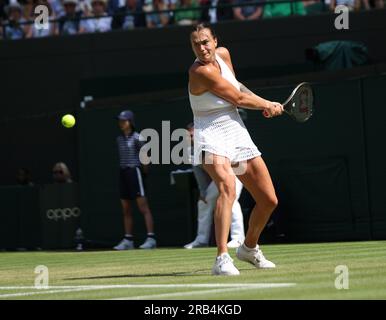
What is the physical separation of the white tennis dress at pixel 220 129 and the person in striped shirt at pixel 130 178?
8.15 m

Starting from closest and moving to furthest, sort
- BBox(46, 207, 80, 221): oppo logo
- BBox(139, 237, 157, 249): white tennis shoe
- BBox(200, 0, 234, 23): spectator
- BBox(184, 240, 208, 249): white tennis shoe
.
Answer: BBox(184, 240, 208, 249): white tennis shoe
BBox(139, 237, 157, 249): white tennis shoe
BBox(46, 207, 80, 221): oppo logo
BBox(200, 0, 234, 23): spectator

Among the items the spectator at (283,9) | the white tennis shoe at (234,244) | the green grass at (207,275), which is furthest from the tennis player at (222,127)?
the spectator at (283,9)

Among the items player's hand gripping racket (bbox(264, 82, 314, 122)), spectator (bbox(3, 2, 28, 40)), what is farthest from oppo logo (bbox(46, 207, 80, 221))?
player's hand gripping racket (bbox(264, 82, 314, 122))

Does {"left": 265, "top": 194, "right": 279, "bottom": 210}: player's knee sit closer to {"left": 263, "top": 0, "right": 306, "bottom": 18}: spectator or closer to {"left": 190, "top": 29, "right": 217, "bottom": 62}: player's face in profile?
{"left": 190, "top": 29, "right": 217, "bottom": 62}: player's face in profile

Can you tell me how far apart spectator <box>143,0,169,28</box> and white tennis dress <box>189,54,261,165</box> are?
12.6 meters

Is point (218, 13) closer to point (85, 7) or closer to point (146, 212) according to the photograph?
point (85, 7)

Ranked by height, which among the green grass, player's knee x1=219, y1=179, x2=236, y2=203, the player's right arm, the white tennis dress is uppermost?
the player's right arm

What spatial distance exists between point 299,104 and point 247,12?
11.6m

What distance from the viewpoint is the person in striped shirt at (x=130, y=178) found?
17.2 m

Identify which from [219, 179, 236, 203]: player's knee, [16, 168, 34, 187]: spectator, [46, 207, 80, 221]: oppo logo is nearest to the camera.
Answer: [219, 179, 236, 203]: player's knee

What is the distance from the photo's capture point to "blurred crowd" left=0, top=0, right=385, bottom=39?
20.7 meters

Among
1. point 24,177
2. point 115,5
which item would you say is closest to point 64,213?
point 24,177

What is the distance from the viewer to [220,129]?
9031 mm
